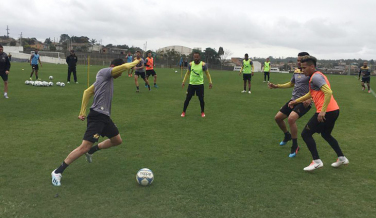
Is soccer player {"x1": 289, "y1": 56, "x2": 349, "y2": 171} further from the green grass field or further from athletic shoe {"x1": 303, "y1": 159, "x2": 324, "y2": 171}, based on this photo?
the green grass field

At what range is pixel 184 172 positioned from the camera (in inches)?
211

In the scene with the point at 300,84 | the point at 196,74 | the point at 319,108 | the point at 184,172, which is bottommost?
the point at 184,172

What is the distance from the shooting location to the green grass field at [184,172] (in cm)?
412

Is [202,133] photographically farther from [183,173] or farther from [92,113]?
[92,113]

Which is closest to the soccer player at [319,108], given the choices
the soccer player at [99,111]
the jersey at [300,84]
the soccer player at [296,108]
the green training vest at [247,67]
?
the soccer player at [296,108]

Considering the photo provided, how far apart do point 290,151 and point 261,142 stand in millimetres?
806

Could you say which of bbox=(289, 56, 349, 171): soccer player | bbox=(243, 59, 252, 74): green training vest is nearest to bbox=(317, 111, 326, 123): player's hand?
bbox=(289, 56, 349, 171): soccer player

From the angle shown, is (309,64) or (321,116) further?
(309,64)

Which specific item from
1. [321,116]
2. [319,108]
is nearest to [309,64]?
[319,108]

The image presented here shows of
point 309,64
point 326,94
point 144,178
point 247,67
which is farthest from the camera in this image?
point 247,67

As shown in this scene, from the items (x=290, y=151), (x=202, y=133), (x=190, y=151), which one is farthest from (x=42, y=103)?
(x=290, y=151)

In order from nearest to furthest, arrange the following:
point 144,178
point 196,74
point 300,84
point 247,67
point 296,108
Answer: point 144,178
point 296,108
point 300,84
point 196,74
point 247,67

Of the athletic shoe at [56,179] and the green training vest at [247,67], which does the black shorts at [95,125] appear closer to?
the athletic shoe at [56,179]

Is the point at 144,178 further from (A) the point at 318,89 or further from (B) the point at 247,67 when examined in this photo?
(B) the point at 247,67
